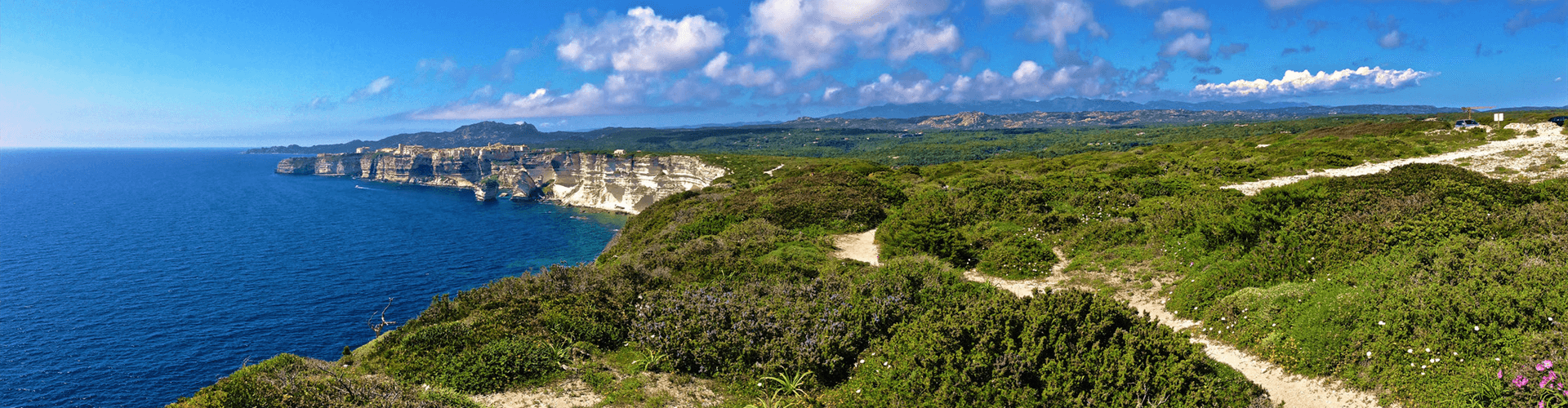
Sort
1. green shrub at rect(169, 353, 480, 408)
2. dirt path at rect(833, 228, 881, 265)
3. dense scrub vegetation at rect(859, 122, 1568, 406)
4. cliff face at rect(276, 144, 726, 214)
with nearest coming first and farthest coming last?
green shrub at rect(169, 353, 480, 408) → dense scrub vegetation at rect(859, 122, 1568, 406) → dirt path at rect(833, 228, 881, 265) → cliff face at rect(276, 144, 726, 214)

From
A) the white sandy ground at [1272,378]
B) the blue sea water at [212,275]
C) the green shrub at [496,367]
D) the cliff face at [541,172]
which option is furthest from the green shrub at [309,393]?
the cliff face at [541,172]

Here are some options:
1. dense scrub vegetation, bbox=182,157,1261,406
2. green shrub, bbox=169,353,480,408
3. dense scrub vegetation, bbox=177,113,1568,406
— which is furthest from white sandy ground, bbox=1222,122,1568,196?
green shrub, bbox=169,353,480,408

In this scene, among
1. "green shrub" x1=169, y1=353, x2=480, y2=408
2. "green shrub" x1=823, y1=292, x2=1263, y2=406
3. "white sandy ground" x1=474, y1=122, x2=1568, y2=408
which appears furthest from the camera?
"white sandy ground" x1=474, y1=122, x2=1568, y2=408

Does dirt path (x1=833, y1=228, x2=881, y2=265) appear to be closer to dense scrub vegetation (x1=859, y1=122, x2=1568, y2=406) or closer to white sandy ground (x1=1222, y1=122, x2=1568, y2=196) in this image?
dense scrub vegetation (x1=859, y1=122, x2=1568, y2=406)

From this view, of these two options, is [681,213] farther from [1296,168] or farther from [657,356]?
[1296,168]

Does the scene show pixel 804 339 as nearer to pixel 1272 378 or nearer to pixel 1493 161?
pixel 1272 378

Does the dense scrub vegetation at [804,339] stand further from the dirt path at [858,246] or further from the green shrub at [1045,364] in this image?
the dirt path at [858,246]
